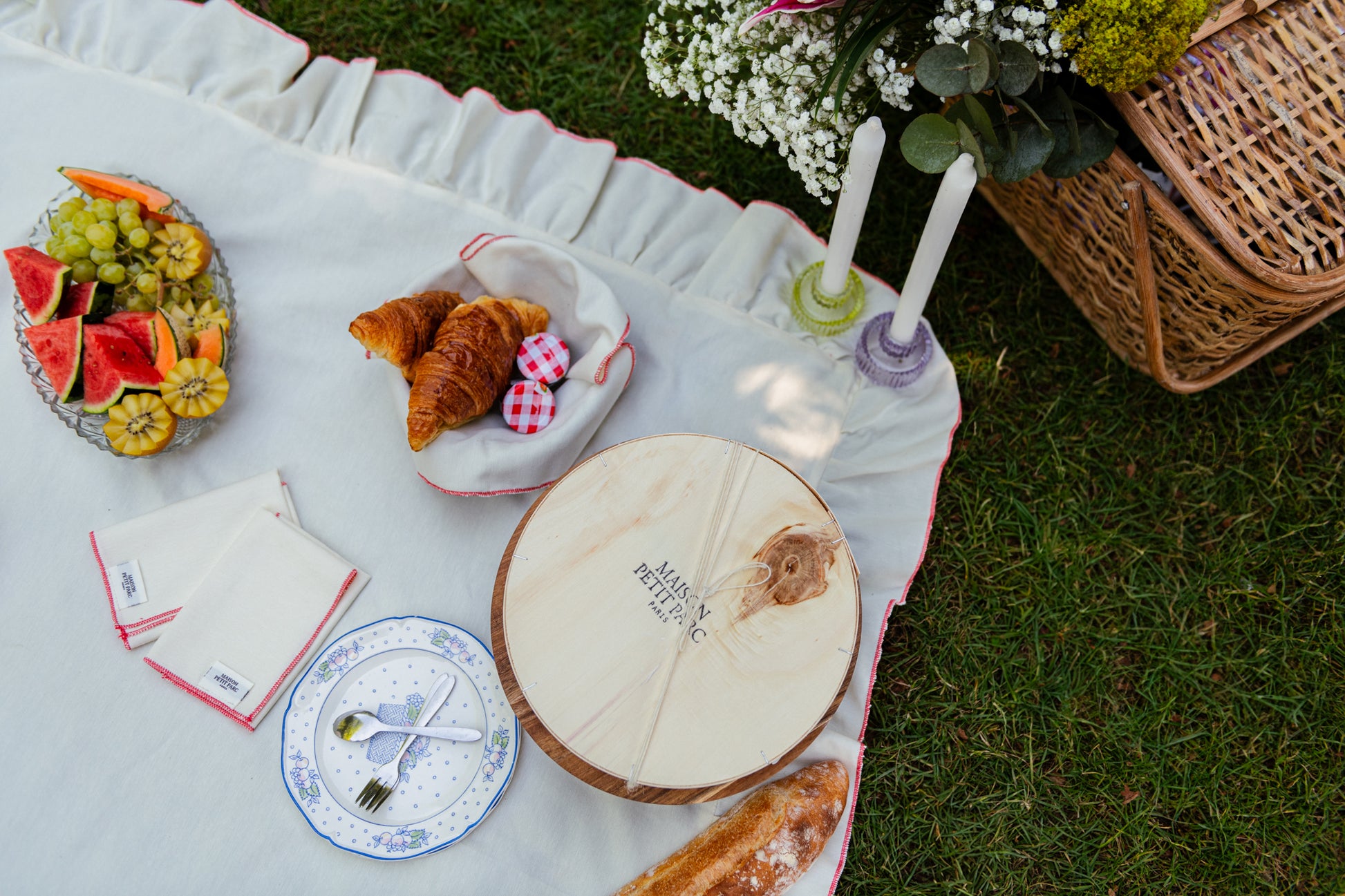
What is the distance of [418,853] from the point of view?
1.65m

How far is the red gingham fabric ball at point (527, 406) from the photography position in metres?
1.78

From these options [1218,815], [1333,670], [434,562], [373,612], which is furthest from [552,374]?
[1333,670]

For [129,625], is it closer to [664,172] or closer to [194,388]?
[194,388]

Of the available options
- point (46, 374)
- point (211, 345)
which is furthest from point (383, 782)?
point (46, 374)

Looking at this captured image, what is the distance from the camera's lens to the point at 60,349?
1707 millimetres

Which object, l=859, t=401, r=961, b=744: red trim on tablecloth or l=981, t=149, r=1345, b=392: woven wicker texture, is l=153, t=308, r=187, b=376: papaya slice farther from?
l=981, t=149, r=1345, b=392: woven wicker texture

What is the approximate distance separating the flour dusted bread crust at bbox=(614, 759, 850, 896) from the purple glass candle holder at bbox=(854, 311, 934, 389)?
0.87 meters

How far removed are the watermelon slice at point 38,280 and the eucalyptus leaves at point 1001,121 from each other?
1.67 m

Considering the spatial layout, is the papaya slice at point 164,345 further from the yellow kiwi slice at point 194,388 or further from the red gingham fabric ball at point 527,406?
the red gingham fabric ball at point 527,406

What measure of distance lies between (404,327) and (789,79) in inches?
34.5

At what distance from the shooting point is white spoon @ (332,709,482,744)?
66.1 inches

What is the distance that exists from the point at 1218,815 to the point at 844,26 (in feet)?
6.15

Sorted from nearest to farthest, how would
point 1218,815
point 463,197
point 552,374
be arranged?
point 552,374, point 1218,815, point 463,197

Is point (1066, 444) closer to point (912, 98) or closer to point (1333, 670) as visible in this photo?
point (1333, 670)
